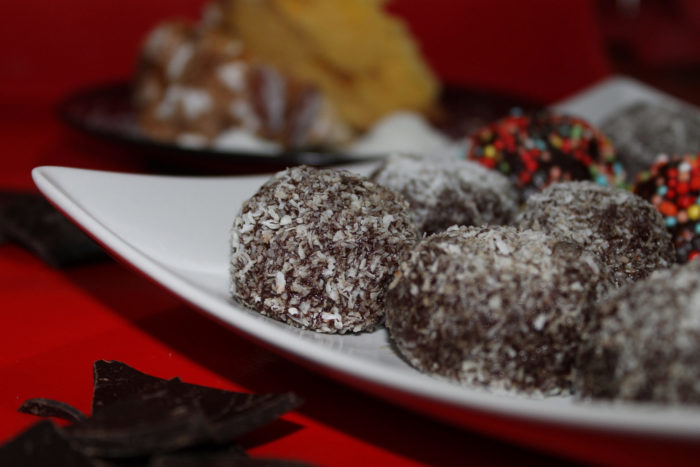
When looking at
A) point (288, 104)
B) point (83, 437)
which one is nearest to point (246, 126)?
point (288, 104)

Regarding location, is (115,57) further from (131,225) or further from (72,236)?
(131,225)

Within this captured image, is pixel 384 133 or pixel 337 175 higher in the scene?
pixel 337 175

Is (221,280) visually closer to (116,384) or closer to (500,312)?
(116,384)

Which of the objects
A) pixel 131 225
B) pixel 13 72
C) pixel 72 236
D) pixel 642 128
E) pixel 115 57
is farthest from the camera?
pixel 115 57

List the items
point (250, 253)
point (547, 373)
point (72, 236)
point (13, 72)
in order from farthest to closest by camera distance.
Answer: point (13, 72)
point (72, 236)
point (250, 253)
point (547, 373)

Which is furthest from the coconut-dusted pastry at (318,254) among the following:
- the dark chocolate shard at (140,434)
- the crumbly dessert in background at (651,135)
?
the crumbly dessert in background at (651,135)

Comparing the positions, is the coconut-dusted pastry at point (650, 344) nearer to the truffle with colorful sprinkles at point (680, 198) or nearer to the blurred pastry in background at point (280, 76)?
the truffle with colorful sprinkles at point (680, 198)

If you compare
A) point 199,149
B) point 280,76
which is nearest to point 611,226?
point 199,149
